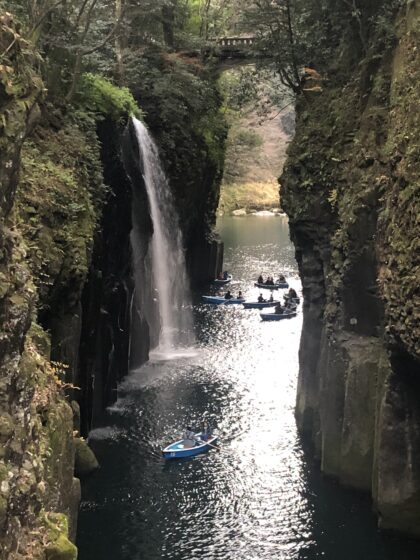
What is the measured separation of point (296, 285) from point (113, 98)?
30392mm

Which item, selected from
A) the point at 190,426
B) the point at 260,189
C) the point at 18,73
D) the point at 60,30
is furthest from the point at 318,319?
the point at 260,189

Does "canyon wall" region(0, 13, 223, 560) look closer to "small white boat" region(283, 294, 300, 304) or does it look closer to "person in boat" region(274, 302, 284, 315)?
"person in boat" region(274, 302, 284, 315)

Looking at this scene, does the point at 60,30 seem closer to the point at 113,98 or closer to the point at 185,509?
the point at 113,98

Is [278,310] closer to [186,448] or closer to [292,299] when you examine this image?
[292,299]

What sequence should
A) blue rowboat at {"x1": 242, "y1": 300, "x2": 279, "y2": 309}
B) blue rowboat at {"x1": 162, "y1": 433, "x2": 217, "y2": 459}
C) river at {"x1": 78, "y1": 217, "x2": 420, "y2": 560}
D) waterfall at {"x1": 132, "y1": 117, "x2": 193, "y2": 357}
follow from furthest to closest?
blue rowboat at {"x1": 242, "y1": 300, "x2": 279, "y2": 309} < waterfall at {"x1": 132, "y1": 117, "x2": 193, "y2": 357} < blue rowboat at {"x1": 162, "y1": 433, "x2": 217, "y2": 459} < river at {"x1": 78, "y1": 217, "x2": 420, "y2": 560}

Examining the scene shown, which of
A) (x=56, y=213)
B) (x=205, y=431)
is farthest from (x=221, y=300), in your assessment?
(x=56, y=213)

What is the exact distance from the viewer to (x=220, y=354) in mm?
33031

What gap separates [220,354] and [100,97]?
14684mm

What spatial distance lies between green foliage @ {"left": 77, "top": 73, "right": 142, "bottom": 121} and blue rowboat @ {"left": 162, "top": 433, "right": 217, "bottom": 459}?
13214 millimetres

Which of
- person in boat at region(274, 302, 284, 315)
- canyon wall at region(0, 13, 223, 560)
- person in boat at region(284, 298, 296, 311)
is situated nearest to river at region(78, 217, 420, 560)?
canyon wall at region(0, 13, 223, 560)

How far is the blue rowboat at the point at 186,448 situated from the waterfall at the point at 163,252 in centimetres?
1237

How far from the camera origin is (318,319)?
23.7 m

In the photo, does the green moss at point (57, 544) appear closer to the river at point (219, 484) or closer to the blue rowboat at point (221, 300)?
the river at point (219, 484)

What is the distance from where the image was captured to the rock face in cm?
1594
